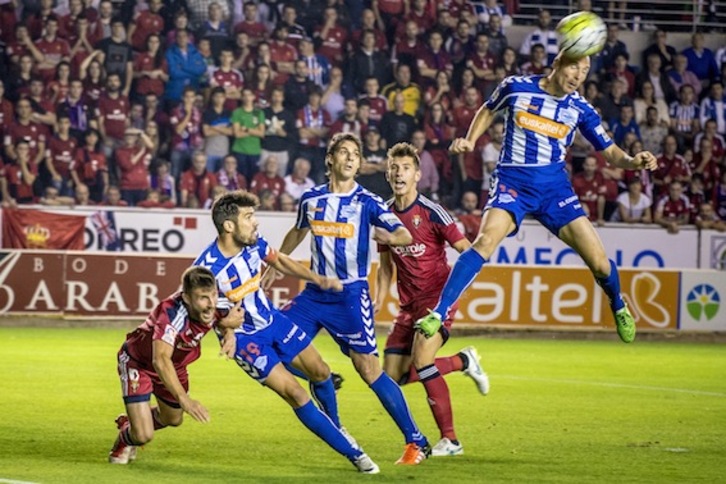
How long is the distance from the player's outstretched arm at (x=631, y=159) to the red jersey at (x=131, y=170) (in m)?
11.9

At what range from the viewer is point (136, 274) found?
19.4m

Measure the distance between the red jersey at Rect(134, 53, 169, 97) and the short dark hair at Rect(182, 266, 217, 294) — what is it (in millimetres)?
13814

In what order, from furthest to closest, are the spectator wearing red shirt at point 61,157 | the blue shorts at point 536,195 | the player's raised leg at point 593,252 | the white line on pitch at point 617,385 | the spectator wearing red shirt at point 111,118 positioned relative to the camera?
the spectator wearing red shirt at point 111,118 → the spectator wearing red shirt at point 61,157 → the white line on pitch at point 617,385 → the player's raised leg at point 593,252 → the blue shorts at point 536,195

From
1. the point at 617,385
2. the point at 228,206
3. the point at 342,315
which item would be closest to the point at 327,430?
the point at 342,315

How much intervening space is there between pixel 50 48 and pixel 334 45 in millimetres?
4511

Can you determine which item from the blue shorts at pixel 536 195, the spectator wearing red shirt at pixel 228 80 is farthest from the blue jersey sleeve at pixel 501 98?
the spectator wearing red shirt at pixel 228 80

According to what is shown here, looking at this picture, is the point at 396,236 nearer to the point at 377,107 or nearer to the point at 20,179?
the point at 20,179

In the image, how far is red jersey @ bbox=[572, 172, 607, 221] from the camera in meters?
21.8

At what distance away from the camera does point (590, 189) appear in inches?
863

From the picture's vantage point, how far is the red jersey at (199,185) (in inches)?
818

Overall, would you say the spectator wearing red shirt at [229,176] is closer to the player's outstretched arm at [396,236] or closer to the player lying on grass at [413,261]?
the player lying on grass at [413,261]

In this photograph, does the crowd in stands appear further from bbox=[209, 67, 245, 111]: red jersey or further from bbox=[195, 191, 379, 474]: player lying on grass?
bbox=[195, 191, 379, 474]: player lying on grass

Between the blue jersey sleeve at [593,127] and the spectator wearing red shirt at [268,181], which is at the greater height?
the blue jersey sleeve at [593,127]

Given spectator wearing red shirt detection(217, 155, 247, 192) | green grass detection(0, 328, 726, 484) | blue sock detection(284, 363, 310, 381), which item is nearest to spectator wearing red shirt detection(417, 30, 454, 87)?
spectator wearing red shirt detection(217, 155, 247, 192)
